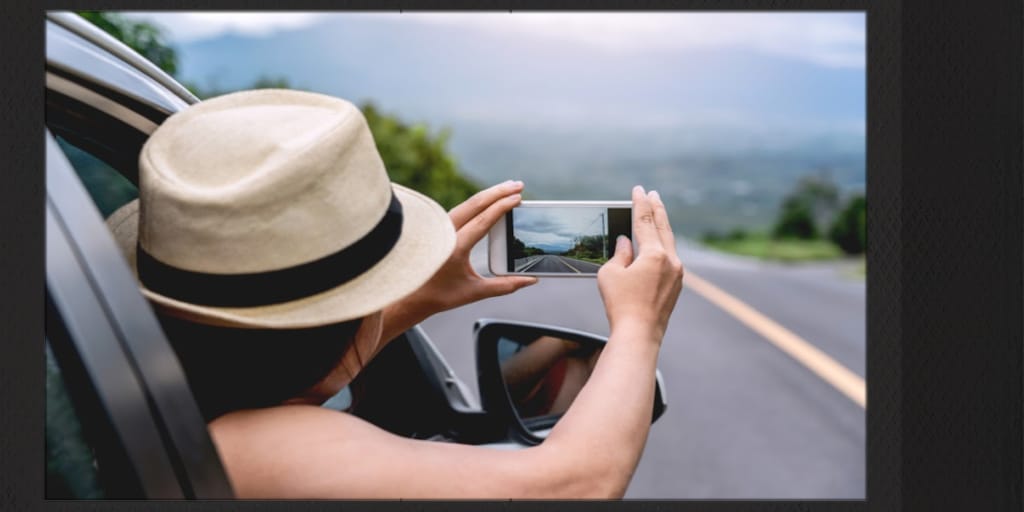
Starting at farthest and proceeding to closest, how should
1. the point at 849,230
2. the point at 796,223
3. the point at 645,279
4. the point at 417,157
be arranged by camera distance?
the point at 796,223 < the point at 849,230 < the point at 417,157 < the point at 645,279

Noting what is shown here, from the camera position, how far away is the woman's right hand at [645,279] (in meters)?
1.47

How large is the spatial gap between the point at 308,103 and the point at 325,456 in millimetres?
515

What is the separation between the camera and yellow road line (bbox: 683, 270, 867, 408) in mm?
7316

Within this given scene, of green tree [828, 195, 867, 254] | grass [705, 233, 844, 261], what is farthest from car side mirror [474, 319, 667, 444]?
green tree [828, 195, 867, 254]

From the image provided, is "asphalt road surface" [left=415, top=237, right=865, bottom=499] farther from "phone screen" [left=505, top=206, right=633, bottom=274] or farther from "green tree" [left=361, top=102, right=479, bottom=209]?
"green tree" [left=361, top=102, right=479, bottom=209]

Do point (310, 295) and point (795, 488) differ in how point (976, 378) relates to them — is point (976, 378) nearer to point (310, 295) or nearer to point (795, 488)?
point (310, 295)

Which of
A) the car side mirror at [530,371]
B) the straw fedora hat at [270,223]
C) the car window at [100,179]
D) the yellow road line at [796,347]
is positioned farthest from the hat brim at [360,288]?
the yellow road line at [796,347]

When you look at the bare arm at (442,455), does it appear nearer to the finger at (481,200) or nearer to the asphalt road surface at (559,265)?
the asphalt road surface at (559,265)

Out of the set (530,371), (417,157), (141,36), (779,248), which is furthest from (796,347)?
(779,248)

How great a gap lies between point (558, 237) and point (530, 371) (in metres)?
0.56

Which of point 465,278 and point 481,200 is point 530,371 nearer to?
point 465,278

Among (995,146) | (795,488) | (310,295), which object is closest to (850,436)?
(795,488)

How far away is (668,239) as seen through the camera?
1581mm

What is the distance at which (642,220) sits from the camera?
1572 mm
